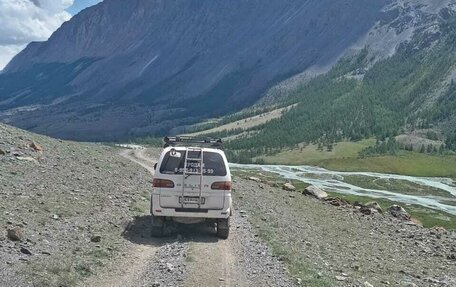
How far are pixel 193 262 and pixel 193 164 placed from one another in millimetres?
5229

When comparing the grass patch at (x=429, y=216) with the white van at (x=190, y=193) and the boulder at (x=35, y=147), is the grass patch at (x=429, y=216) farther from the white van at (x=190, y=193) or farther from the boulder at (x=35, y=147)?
the white van at (x=190, y=193)

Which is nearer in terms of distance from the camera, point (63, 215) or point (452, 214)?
point (63, 215)

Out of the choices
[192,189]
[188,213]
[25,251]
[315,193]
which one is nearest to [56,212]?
[188,213]

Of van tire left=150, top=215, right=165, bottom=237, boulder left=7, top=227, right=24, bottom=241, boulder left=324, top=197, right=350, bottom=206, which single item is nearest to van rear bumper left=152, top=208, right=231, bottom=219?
van tire left=150, top=215, right=165, bottom=237

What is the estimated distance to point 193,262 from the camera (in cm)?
1848

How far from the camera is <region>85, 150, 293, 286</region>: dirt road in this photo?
16859 millimetres

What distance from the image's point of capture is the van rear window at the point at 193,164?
22.7 metres

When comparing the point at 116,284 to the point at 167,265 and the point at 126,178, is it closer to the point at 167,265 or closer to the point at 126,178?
the point at 167,265

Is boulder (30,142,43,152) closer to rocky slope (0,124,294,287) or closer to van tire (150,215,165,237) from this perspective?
rocky slope (0,124,294,287)

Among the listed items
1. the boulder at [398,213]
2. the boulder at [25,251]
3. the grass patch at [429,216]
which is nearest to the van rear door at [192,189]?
the boulder at [25,251]

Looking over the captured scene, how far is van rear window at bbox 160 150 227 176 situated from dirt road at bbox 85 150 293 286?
2639 mm

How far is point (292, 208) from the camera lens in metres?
37.3

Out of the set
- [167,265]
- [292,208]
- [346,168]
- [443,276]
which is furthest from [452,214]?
[167,265]

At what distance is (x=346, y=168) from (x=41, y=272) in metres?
171
